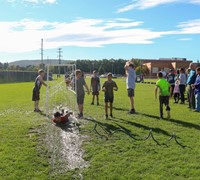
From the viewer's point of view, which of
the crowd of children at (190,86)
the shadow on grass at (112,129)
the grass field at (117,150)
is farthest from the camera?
the crowd of children at (190,86)

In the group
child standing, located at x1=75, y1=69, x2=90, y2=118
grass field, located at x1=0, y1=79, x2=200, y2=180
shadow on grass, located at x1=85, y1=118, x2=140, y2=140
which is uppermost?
child standing, located at x1=75, y1=69, x2=90, y2=118

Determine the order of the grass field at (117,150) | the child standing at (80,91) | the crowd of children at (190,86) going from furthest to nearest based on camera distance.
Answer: the crowd of children at (190,86), the child standing at (80,91), the grass field at (117,150)

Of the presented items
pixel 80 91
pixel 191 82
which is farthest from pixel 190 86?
pixel 80 91

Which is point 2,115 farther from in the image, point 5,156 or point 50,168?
point 50,168

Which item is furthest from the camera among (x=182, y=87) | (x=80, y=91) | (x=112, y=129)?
(x=182, y=87)

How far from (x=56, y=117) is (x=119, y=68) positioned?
5066 inches

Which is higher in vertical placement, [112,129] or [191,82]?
[191,82]

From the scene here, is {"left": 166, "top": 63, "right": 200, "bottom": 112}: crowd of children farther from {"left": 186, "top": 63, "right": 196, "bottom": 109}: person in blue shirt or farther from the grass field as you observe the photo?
the grass field

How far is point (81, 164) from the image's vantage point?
6520 millimetres

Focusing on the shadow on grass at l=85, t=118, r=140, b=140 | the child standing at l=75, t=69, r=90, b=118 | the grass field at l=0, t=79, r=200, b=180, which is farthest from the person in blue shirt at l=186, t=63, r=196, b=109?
the shadow on grass at l=85, t=118, r=140, b=140

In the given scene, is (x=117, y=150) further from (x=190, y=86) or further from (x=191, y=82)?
(x=190, y=86)

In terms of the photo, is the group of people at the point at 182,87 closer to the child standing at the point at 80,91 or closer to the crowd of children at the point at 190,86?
the crowd of children at the point at 190,86

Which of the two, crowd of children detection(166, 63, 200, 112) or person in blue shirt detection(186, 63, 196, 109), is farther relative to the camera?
person in blue shirt detection(186, 63, 196, 109)

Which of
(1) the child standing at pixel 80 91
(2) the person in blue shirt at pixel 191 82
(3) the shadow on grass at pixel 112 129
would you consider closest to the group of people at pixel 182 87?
(2) the person in blue shirt at pixel 191 82
